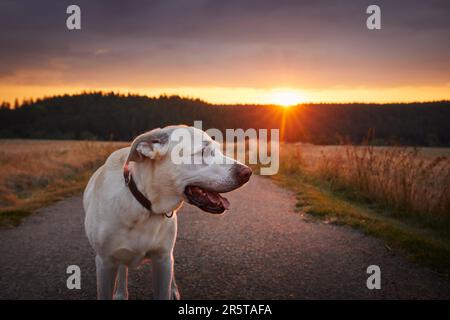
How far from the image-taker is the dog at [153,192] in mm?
3398

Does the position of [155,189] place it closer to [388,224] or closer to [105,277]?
[105,277]

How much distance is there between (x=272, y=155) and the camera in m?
20.2

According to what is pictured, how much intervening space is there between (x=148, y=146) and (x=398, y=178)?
770 centimetres

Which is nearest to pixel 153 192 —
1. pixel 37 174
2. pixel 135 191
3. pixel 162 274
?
pixel 135 191

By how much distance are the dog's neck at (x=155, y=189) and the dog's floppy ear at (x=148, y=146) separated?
0.12 meters

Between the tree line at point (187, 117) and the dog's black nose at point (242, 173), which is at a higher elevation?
the tree line at point (187, 117)

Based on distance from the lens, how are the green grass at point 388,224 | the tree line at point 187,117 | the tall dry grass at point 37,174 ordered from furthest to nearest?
1. the tree line at point 187,117
2. the tall dry grass at point 37,174
3. the green grass at point 388,224

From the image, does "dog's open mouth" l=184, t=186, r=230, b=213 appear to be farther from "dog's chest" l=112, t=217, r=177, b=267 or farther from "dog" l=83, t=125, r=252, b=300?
"dog's chest" l=112, t=217, r=177, b=267

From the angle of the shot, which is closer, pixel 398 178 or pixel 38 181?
pixel 398 178

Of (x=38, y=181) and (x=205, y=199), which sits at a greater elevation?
(x=205, y=199)

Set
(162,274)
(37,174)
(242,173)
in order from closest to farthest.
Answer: (242,173)
(162,274)
(37,174)

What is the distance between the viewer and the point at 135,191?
3.46 meters

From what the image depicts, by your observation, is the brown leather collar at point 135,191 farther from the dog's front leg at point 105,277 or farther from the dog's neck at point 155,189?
the dog's front leg at point 105,277

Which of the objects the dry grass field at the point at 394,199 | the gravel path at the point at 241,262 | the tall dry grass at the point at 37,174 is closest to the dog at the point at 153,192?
the gravel path at the point at 241,262
